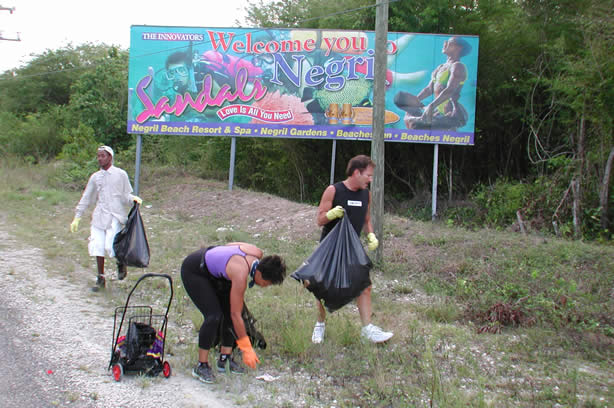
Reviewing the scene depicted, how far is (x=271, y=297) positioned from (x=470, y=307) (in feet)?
7.71

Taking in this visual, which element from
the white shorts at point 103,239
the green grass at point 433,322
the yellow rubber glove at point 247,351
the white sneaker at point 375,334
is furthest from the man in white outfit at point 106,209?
the white sneaker at point 375,334

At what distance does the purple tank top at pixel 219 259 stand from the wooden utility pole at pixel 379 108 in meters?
4.20

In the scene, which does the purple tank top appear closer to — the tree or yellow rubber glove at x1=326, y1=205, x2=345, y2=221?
yellow rubber glove at x1=326, y1=205, x2=345, y2=221

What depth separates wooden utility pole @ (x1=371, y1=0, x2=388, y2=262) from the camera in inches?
310

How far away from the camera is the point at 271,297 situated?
21.2 feet

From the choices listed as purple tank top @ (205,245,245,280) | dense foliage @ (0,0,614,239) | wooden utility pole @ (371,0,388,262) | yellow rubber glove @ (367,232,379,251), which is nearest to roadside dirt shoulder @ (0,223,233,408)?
A: purple tank top @ (205,245,245,280)

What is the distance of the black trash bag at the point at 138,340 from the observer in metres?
4.05

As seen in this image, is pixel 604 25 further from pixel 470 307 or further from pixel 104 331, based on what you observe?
pixel 104 331

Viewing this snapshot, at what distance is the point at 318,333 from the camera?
4.88 metres

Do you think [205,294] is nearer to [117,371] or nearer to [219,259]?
[219,259]

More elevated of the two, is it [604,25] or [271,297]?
[604,25]

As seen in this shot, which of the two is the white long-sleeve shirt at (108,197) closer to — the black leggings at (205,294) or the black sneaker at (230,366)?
the black leggings at (205,294)

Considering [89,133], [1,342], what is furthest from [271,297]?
[89,133]

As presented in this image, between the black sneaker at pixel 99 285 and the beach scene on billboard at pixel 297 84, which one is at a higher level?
the beach scene on billboard at pixel 297 84
